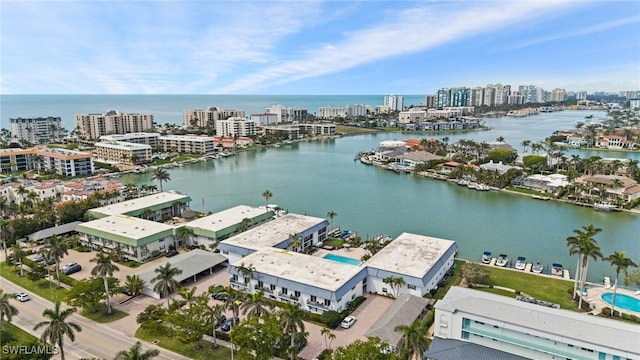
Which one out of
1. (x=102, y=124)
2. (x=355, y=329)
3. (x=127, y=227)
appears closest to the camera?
(x=355, y=329)

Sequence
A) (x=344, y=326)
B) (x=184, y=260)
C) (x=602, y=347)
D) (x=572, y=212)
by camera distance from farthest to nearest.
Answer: (x=572, y=212)
(x=184, y=260)
(x=344, y=326)
(x=602, y=347)

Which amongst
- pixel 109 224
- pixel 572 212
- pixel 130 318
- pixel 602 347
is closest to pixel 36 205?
pixel 109 224

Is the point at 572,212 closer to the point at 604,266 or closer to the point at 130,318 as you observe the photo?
the point at 604,266

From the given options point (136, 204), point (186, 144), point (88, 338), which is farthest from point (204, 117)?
point (88, 338)

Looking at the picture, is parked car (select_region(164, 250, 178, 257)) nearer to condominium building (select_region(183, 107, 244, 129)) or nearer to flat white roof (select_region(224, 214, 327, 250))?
flat white roof (select_region(224, 214, 327, 250))

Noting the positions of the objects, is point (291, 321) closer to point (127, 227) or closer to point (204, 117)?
point (127, 227)
